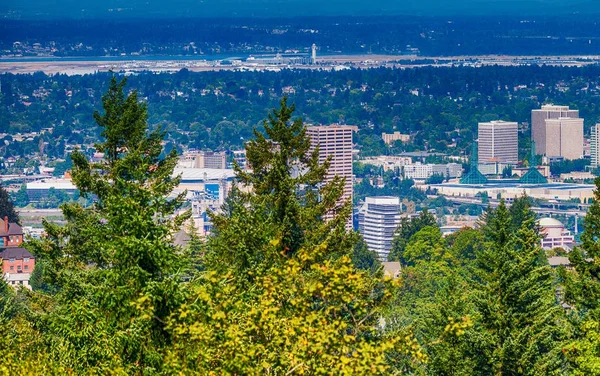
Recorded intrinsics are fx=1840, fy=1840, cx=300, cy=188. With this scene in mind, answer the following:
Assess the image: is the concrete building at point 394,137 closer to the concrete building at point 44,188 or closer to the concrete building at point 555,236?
the concrete building at point 44,188

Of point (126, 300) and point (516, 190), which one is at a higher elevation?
point (126, 300)

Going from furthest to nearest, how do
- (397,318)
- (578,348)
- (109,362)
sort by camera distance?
(397,318), (578,348), (109,362)

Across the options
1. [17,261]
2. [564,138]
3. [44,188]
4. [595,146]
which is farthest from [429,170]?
[17,261]

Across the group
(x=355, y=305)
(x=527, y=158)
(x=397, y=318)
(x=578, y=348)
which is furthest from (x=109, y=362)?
(x=527, y=158)

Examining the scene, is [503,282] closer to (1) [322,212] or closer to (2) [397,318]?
(1) [322,212]

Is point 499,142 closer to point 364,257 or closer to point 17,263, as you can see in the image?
point 364,257

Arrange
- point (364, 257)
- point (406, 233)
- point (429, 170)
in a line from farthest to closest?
1. point (429, 170)
2. point (406, 233)
3. point (364, 257)

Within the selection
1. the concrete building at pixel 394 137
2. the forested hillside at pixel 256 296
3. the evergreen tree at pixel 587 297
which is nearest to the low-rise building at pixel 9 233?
the forested hillside at pixel 256 296
